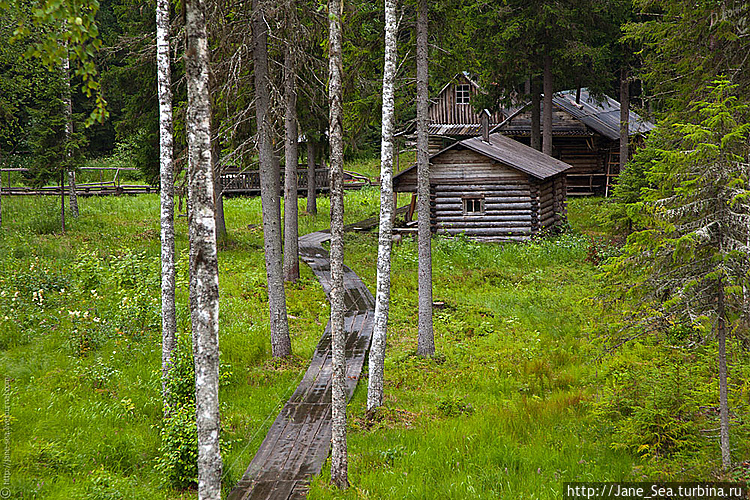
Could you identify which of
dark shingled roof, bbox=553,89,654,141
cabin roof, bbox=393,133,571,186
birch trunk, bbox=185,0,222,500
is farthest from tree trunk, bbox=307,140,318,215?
birch trunk, bbox=185,0,222,500

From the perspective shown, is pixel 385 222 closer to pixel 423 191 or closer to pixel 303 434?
pixel 423 191

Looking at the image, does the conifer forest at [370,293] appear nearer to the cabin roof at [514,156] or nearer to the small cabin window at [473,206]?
the small cabin window at [473,206]

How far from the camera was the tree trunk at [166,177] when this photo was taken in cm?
1009

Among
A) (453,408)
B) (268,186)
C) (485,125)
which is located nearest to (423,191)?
(268,186)

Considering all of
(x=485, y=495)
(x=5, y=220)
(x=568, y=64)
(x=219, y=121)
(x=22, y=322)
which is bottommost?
(x=485, y=495)

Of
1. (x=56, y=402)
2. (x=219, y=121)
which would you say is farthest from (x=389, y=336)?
(x=56, y=402)

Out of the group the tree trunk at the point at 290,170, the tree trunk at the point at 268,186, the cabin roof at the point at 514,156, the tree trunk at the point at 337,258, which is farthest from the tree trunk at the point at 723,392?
the cabin roof at the point at 514,156

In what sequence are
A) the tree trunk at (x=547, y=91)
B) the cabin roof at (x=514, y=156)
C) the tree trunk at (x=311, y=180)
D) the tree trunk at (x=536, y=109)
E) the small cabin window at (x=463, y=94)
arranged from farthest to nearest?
the small cabin window at (x=463, y=94) < the tree trunk at (x=311, y=180) < the tree trunk at (x=536, y=109) < the tree trunk at (x=547, y=91) < the cabin roof at (x=514, y=156)

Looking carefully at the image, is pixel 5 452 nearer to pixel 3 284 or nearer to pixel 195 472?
pixel 195 472

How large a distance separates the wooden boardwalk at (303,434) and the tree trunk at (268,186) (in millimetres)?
1105

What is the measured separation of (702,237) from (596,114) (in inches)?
1472

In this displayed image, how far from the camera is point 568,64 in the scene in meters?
29.6

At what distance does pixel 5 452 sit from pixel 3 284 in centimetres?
869

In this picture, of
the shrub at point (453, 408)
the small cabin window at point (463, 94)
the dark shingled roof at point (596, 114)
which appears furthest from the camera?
the small cabin window at point (463, 94)
